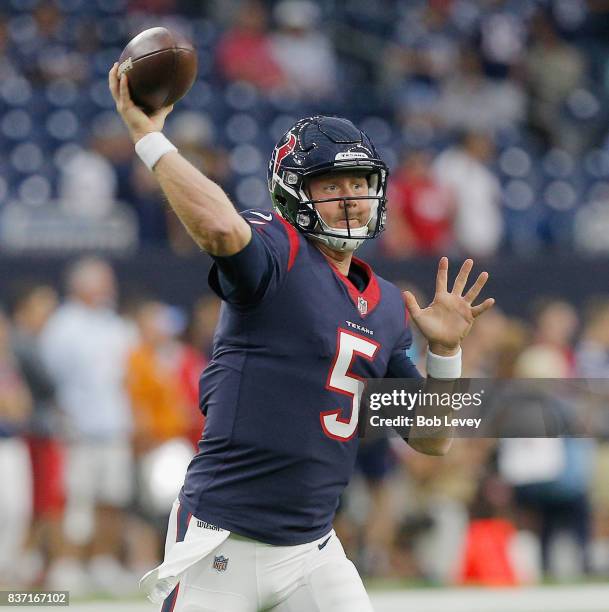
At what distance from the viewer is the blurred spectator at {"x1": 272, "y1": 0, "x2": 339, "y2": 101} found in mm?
11867

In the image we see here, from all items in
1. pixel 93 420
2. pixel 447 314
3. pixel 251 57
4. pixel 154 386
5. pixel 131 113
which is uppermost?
pixel 251 57

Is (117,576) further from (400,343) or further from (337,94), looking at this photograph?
(337,94)

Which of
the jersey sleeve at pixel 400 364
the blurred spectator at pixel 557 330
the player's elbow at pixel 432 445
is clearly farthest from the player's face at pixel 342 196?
the blurred spectator at pixel 557 330

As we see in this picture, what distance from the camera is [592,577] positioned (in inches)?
296

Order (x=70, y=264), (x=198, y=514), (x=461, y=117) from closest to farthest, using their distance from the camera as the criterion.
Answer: (x=198, y=514), (x=70, y=264), (x=461, y=117)

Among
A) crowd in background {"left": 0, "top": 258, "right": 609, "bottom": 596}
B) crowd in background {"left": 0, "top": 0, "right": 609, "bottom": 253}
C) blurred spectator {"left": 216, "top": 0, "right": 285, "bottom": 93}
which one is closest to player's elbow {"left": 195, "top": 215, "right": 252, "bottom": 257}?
crowd in background {"left": 0, "top": 258, "right": 609, "bottom": 596}

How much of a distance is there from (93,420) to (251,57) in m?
5.09

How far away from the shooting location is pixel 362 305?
368 centimetres

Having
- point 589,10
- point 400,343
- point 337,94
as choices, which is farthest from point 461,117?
point 400,343

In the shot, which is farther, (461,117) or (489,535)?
(461,117)

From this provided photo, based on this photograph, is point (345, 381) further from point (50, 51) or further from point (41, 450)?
point (50, 51)

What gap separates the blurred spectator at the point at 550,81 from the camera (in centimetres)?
1267

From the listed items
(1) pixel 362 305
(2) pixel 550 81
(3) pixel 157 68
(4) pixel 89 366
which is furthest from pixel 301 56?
(3) pixel 157 68

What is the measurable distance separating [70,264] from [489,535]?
11.2 feet
